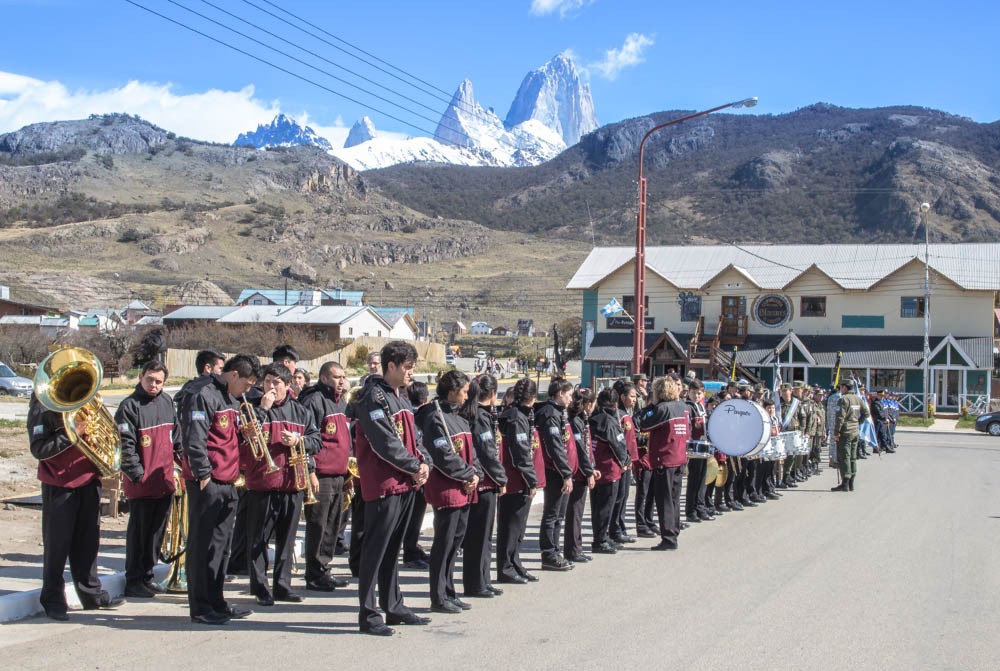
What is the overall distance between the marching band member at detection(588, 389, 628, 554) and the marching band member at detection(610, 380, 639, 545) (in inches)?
9.6

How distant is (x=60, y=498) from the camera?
24.4ft

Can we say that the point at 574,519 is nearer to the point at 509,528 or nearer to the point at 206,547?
the point at 509,528

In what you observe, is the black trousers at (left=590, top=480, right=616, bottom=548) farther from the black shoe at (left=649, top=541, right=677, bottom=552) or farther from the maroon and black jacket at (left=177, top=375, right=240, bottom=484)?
the maroon and black jacket at (left=177, top=375, right=240, bottom=484)

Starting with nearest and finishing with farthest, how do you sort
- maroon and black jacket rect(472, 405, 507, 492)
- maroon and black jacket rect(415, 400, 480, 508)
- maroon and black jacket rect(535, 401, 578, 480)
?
maroon and black jacket rect(415, 400, 480, 508), maroon and black jacket rect(472, 405, 507, 492), maroon and black jacket rect(535, 401, 578, 480)

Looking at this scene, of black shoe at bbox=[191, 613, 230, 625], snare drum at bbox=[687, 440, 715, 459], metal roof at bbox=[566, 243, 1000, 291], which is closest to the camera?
black shoe at bbox=[191, 613, 230, 625]

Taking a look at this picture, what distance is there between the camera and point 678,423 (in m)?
11.8

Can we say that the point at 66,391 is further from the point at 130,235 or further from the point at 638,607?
the point at 130,235

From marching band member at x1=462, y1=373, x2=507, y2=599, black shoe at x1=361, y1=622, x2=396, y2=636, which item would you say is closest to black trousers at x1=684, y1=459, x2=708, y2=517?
marching band member at x1=462, y1=373, x2=507, y2=599

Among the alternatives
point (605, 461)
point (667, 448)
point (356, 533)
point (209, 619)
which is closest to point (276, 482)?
point (209, 619)

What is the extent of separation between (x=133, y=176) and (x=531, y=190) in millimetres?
70062

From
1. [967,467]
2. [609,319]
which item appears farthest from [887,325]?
[967,467]

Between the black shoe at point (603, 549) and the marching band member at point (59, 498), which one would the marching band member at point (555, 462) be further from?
the marching band member at point (59, 498)

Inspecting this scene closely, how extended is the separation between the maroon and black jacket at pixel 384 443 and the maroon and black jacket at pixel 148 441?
6.16 feet

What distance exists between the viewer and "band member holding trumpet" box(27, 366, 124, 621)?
7293 millimetres
